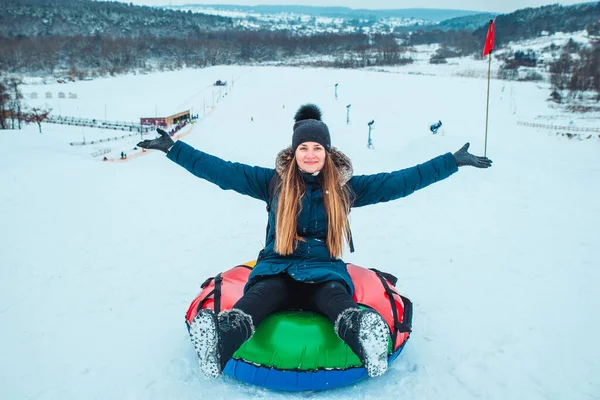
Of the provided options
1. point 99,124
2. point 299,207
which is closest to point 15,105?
point 99,124

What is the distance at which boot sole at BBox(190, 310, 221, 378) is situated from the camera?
1.72m

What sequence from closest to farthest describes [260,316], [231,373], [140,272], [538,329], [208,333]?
1. [208,333]
2. [260,316]
3. [231,373]
4. [538,329]
5. [140,272]

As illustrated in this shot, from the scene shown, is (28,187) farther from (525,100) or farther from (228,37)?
(228,37)

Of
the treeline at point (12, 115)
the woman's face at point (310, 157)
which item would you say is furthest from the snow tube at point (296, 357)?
the treeline at point (12, 115)

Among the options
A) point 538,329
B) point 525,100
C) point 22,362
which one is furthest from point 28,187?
point 525,100

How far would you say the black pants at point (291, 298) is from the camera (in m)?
1.94

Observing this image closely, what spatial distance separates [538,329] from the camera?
2.75 metres

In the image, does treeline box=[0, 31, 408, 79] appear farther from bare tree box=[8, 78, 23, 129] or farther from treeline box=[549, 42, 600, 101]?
treeline box=[549, 42, 600, 101]

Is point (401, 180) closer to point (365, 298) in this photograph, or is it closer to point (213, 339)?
point (365, 298)

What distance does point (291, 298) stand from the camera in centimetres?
221

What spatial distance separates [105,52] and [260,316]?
68128mm

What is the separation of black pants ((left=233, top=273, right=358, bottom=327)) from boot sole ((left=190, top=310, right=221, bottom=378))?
0.20 meters

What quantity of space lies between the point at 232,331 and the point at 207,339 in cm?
11

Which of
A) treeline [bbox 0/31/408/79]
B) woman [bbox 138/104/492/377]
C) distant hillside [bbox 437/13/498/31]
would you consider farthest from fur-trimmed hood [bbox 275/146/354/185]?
Result: distant hillside [bbox 437/13/498/31]
